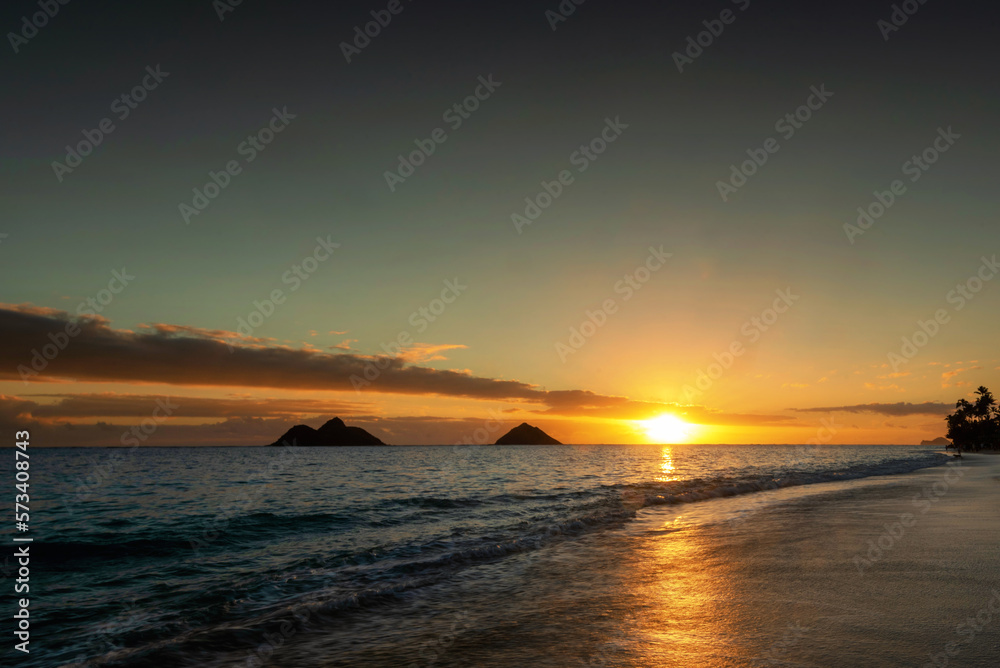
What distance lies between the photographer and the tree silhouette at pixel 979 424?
150625 millimetres

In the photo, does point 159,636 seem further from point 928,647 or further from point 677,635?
point 928,647

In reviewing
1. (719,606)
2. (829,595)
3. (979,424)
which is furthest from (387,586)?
(979,424)

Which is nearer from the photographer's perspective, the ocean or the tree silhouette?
the ocean

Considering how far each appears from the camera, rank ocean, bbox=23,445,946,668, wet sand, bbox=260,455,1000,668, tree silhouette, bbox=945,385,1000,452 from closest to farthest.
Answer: wet sand, bbox=260,455,1000,668 < ocean, bbox=23,445,946,668 < tree silhouette, bbox=945,385,1000,452

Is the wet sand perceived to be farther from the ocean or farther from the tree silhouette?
the tree silhouette

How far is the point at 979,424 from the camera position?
15338cm

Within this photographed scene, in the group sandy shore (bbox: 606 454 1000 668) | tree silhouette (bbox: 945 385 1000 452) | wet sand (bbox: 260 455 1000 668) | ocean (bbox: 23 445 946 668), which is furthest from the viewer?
tree silhouette (bbox: 945 385 1000 452)

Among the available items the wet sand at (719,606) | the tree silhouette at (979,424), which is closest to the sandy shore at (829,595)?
the wet sand at (719,606)

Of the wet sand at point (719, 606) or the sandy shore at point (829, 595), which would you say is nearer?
the sandy shore at point (829, 595)

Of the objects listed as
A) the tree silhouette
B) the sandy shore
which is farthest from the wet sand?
the tree silhouette

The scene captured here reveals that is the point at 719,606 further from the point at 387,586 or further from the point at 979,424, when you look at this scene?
the point at 979,424

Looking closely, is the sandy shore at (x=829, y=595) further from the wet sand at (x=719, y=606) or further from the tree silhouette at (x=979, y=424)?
the tree silhouette at (x=979, y=424)

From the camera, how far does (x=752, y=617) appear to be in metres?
8.22

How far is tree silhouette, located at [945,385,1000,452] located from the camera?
15062cm
